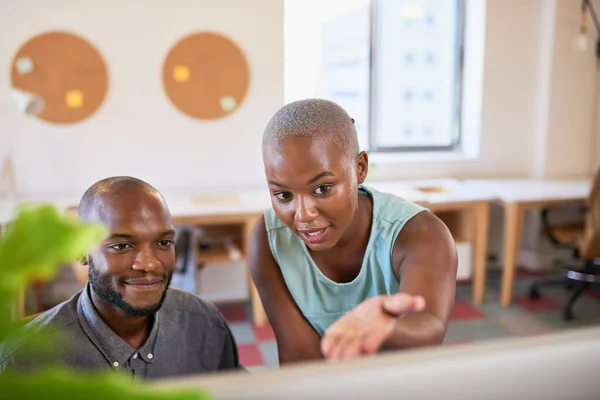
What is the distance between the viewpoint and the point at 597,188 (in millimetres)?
3406

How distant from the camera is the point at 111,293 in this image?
1203mm

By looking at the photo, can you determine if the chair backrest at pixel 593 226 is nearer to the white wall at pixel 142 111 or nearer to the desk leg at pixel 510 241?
the desk leg at pixel 510 241

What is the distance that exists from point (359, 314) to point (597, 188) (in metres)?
3.21

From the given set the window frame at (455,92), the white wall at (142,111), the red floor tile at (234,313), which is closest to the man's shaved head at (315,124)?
the red floor tile at (234,313)

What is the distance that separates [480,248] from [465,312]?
16.9 inches

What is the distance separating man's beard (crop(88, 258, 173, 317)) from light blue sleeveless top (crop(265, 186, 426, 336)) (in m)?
0.25

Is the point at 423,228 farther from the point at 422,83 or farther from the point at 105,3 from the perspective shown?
the point at 422,83

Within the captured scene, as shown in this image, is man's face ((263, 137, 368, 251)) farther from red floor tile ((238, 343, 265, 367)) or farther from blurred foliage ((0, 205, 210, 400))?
red floor tile ((238, 343, 265, 367))

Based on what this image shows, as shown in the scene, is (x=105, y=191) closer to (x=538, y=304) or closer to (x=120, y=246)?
(x=120, y=246)

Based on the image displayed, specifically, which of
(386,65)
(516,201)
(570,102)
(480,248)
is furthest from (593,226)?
(386,65)

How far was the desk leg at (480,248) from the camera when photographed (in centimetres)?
371

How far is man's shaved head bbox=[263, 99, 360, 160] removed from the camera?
3.54ft

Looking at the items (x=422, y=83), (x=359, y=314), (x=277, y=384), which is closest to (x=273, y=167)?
(x=359, y=314)

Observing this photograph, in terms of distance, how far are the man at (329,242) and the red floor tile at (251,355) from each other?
1.86m
